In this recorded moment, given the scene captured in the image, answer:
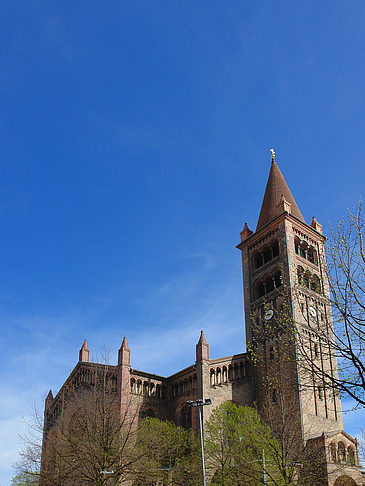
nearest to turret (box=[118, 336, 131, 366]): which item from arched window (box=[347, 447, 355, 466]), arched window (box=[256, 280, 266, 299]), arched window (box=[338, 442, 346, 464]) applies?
arched window (box=[256, 280, 266, 299])

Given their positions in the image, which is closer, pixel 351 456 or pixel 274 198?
pixel 351 456

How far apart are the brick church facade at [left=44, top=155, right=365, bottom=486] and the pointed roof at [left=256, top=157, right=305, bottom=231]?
0.11m

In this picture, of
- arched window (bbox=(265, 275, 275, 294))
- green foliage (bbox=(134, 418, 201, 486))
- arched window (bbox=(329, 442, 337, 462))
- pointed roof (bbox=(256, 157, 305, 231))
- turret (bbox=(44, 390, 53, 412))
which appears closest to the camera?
green foliage (bbox=(134, 418, 201, 486))

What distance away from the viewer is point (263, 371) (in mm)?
41312

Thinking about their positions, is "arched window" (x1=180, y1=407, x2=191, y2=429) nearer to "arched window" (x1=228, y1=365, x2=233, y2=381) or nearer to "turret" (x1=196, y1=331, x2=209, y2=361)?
"arched window" (x1=228, y1=365, x2=233, y2=381)

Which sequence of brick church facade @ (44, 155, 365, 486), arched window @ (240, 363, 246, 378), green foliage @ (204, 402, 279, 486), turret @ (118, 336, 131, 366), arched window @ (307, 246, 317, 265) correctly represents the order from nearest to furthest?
green foliage @ (204, 402, 279, 486)
brick church facade @ (44, 155, 365, 486)
turret @ (118, 336, 131, 366)
arched window @ (240, 363, 246, 378)
arched window @ (307, 246, 317, 265)

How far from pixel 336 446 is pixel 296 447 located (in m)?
7.87

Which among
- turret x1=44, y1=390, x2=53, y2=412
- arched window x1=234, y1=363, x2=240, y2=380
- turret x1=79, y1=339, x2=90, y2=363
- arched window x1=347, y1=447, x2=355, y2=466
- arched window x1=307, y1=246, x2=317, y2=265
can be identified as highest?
arched window x1=307, y1=246, x2=317, y2=265

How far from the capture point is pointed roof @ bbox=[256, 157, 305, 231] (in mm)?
53375

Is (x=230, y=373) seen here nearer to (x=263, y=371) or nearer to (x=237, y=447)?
(x=263, y=371)

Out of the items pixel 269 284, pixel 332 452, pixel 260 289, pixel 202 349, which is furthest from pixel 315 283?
pixel 260 289

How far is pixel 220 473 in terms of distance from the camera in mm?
32719

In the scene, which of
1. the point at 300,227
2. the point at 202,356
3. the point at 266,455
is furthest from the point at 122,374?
the point at 300,227

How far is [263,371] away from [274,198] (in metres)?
20.9
